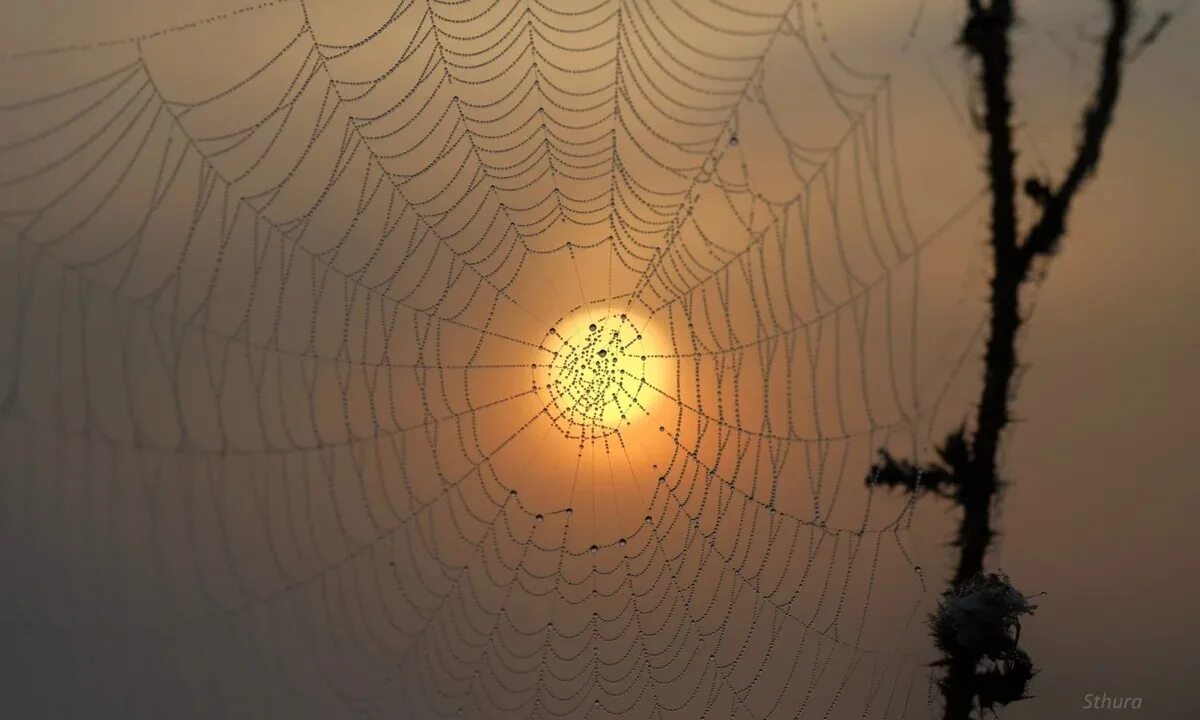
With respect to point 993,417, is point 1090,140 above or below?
above

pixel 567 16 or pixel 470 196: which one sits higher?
pixel 567 16

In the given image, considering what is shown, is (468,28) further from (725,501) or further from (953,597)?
(953,597)

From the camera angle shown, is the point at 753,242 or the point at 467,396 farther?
the point at 467,396

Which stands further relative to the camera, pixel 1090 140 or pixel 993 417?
pixel 1090 140

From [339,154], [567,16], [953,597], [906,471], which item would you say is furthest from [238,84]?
[953,597]

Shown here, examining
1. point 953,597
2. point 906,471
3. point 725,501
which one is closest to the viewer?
point 953,597

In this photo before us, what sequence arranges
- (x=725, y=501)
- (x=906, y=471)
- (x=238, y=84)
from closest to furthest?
(x=906, y=471) → (x=238, y=84) → (x=725, y=501)

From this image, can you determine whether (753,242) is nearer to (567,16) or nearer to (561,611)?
→ (567,16)

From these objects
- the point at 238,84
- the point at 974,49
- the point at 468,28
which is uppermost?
the point at 468,28
